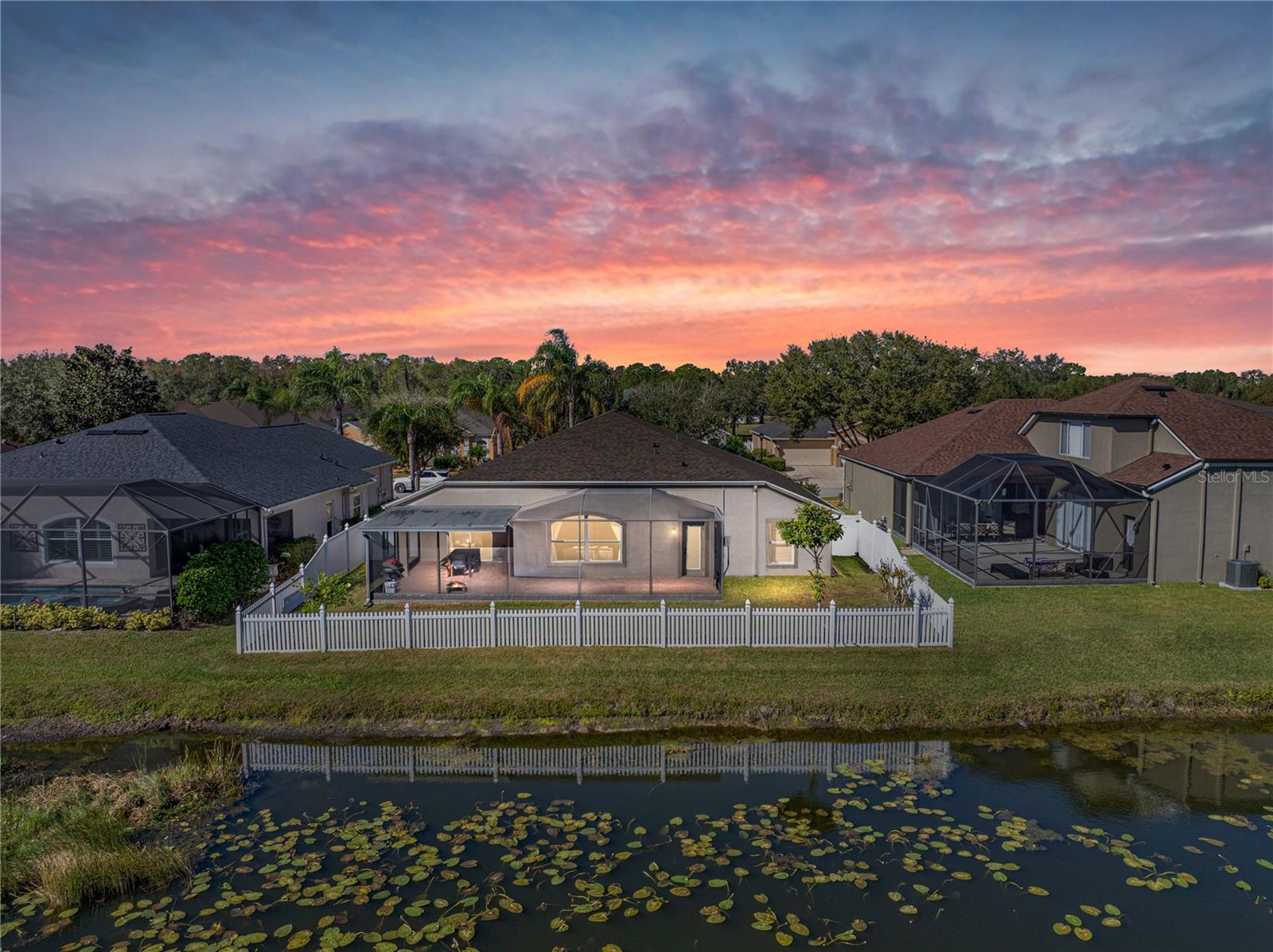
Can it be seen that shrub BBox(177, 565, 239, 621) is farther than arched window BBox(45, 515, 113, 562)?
No

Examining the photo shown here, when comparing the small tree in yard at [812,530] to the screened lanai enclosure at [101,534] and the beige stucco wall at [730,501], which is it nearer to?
the beige stucco wall at [730,501]

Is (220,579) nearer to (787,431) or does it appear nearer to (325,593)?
(325,593)

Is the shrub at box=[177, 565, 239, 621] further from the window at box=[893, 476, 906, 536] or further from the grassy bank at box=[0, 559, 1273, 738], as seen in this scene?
the window at box=[893, 476, 906, 536]

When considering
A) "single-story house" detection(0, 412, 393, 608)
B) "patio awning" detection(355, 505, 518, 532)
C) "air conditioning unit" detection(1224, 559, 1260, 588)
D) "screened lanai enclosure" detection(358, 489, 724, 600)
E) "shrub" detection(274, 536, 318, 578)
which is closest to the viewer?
"single-story house" detection(0, 412, 393, 608)

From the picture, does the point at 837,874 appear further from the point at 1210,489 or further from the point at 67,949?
the point at 1210,489

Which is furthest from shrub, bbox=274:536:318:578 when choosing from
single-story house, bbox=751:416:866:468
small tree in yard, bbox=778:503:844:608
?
single-story house, bbox=751:416:866:468

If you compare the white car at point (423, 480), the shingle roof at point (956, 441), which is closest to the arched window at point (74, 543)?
the white car at point (423, 480)
